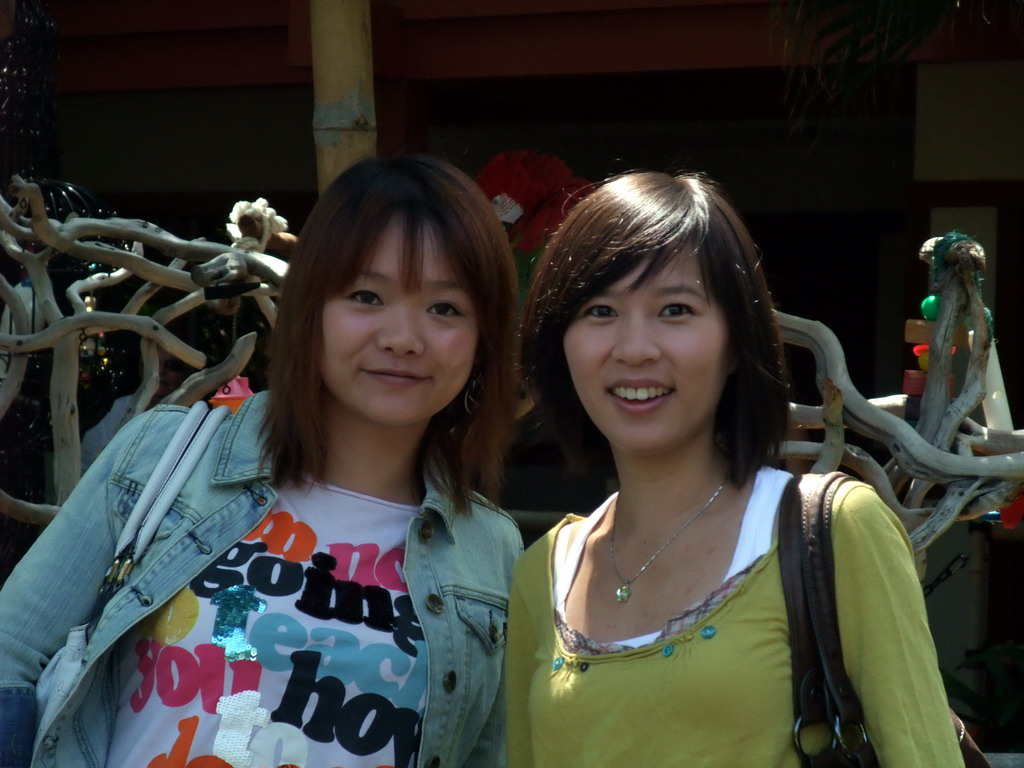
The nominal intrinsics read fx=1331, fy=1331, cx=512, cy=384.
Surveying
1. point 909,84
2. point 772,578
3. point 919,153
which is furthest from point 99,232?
point 909,84

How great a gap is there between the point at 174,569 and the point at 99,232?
1271 mm

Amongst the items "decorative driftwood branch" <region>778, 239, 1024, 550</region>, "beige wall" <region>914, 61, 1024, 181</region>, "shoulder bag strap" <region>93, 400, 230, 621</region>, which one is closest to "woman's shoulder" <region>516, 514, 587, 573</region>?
"shoulder bag strap" <region>93, 400, 230, 621</region>

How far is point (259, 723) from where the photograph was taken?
1.79m

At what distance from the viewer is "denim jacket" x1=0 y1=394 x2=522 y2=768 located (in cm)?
181

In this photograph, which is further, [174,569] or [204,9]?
[204,9]

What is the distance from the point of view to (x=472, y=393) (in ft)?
7.11

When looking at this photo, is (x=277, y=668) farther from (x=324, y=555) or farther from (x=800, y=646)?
(x=800, y=646)

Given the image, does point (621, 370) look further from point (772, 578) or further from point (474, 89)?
point (474, 89)

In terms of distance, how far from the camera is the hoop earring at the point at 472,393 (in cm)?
215

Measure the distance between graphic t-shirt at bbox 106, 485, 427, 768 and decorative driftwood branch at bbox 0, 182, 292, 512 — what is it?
96cm

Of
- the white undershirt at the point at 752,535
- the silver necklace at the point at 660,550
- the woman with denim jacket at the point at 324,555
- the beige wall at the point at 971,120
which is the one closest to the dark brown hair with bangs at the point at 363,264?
the woman with denim jacket at the point at 324,555

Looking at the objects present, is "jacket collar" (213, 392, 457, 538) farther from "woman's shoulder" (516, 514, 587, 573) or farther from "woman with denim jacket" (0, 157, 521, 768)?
"woman's shoulder" (516, 514, 587, 573)

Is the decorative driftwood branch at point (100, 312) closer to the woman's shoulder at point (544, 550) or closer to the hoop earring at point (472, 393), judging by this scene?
the hoop earring at point (472, 393)

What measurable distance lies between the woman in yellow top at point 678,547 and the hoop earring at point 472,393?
0.24 metres
